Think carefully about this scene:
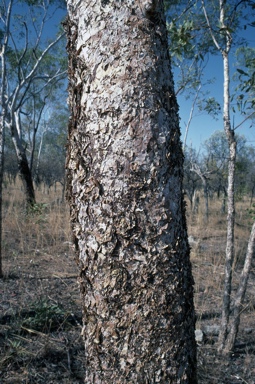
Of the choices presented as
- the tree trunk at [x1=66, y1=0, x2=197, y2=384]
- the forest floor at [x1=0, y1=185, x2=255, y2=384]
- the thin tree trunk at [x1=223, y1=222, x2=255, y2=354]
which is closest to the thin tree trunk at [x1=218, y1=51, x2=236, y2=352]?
the thin tree trunk at [x1=223, y1=222, x2=255, y2=354]

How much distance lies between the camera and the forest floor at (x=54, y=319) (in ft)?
7.65

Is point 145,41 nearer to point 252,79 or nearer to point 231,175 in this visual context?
point 231,175

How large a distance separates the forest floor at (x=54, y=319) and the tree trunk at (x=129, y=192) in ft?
5.18

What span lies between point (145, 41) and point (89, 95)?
200mm

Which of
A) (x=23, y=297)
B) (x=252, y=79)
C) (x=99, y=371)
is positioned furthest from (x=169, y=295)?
(x=23, y=297)

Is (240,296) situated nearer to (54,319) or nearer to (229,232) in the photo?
(229,232)

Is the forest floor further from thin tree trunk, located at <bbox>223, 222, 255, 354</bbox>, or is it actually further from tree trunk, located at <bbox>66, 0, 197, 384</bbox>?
tree trunk, located at <bbox>66, 0, 197, 384</bbox>

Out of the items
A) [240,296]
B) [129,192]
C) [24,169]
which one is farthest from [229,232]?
[24,169]

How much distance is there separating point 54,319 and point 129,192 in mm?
2599

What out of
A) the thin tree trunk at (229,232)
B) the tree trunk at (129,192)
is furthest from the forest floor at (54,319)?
the tree trunk at (129,192)

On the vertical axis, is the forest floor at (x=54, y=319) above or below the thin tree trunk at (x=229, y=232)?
below

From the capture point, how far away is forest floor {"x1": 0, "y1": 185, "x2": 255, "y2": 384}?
2.33 m

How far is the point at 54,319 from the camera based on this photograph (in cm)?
302

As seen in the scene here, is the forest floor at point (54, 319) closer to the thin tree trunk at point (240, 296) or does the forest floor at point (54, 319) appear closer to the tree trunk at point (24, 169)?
the thin tree trunk at point (240, 296)
